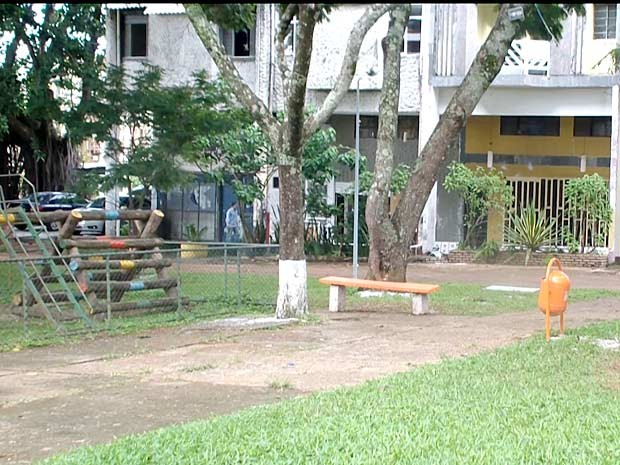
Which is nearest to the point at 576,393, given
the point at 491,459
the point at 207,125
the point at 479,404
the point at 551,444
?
the point at 479,404

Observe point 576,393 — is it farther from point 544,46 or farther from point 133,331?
point 544,46

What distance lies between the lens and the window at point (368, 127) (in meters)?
31.6

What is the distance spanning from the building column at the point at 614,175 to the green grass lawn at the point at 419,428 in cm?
1868

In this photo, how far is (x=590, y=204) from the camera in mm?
27438

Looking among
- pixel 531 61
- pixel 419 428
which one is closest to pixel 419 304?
pixel 419 428

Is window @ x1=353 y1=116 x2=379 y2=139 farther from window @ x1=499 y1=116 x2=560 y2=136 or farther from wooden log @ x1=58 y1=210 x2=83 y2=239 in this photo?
wooden log @ x1=58 y1=210 x2=83 y2=239

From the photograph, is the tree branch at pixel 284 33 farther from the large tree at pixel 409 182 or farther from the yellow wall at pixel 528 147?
the yellow wall at pixel 528 147

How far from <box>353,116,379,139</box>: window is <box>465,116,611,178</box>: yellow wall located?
9.89 ft

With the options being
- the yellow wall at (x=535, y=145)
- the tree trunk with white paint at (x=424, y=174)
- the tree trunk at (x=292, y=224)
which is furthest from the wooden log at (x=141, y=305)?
the yellow wall at (x=535, y=145)

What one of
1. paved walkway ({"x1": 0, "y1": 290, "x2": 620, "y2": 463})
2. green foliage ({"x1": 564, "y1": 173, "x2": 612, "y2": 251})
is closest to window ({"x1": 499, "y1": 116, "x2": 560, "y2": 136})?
green foliage ({"x1": 564, "y1": 173, "x2": 612, "y2": 251})

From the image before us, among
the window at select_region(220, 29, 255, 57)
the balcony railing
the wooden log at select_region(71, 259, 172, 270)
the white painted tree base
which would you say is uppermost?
the window at select_region(220, 29, 255, 57)

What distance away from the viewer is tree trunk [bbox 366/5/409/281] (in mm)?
18375

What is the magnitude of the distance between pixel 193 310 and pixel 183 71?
17.0 m

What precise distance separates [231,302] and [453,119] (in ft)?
17.0
